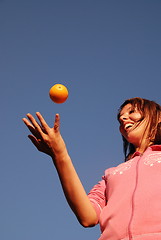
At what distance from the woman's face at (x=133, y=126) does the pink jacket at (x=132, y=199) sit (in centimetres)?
32

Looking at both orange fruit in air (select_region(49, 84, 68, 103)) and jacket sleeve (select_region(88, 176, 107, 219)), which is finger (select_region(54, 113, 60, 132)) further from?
orange fruit in air (select_region(49, 84, 68, 103))

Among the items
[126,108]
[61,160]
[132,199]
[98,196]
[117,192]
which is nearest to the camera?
[132,199]

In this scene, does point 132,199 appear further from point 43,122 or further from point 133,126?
point 133,126

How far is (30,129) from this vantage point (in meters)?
3.13

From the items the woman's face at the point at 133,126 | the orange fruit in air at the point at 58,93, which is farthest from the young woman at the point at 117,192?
the orange fruit in air at the point at 58,93

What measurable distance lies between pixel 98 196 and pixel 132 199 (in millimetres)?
686

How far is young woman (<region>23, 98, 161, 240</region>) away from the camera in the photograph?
2.79 meters

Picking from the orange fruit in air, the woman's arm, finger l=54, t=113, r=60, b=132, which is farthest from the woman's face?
finger l=54, t=113, r=60, b=132

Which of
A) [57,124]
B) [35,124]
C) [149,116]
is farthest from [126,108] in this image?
[35,124]

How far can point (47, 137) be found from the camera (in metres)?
3.07

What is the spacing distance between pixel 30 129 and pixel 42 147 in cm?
20

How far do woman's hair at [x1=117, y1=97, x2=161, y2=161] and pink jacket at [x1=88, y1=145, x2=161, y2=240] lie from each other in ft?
1.02

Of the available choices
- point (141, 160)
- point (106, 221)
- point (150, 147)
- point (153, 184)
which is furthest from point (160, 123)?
point (106, 221)

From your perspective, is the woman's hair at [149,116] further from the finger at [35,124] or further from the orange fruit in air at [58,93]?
the finger at [35,124]
